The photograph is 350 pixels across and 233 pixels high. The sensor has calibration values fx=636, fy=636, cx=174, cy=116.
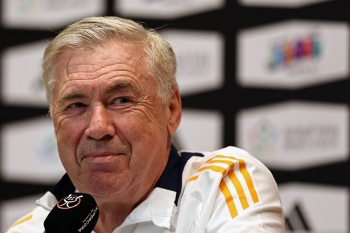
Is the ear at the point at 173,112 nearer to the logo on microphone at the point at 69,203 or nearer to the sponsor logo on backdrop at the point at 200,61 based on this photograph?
the logo on microphone at the point at 69,203

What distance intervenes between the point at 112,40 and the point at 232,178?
539 millimetres

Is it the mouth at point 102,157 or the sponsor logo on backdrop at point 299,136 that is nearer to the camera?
the mouth at point 102,157

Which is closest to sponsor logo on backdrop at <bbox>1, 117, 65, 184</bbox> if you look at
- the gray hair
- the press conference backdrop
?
the press conference backdrop

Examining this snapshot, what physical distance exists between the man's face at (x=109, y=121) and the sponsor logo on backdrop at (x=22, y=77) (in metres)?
2.14

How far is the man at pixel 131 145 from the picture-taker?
1.79 metres

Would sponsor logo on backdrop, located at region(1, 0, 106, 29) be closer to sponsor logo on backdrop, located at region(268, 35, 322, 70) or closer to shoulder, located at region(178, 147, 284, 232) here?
sponsor logo on backdrop, located at region(268, 35, 322, 70)

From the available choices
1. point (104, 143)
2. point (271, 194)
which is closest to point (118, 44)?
point (104, 143)

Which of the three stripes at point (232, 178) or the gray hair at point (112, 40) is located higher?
the gray hair at point (112, 40)

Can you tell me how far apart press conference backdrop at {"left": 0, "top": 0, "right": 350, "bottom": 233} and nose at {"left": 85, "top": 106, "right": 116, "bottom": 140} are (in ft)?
6.90

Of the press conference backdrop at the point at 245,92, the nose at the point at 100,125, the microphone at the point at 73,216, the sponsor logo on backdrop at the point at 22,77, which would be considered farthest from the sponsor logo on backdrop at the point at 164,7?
the microphone at the point at 73,216

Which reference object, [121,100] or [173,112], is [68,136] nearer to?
[121,100]

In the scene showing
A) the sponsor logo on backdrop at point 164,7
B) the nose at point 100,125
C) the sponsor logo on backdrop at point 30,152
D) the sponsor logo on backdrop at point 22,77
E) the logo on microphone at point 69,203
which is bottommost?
the sponsor logo on backdrop at point 30,152

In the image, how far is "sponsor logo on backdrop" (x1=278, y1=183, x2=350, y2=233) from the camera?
379 centimetres

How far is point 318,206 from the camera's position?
3820 millimetres
